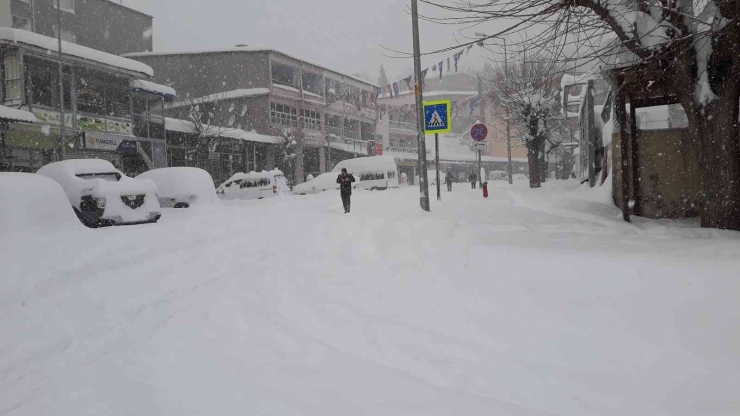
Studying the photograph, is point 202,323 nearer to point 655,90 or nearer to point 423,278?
point 423,278

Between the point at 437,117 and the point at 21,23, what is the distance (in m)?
30.7

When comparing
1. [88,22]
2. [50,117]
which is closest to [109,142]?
[50,117]

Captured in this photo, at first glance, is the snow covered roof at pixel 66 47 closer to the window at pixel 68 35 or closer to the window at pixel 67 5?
the window at pixel 68 35

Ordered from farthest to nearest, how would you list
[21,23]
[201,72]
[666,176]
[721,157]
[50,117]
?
[201,72] → [21,23] → [50,117] → [666,176] → [721,157]

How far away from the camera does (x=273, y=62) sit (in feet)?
121

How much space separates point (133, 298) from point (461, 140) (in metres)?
70.7

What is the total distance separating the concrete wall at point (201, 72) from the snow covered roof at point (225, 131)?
201 inches

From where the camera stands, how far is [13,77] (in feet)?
63.7

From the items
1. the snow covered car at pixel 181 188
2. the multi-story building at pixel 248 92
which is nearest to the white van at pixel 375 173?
the multi-story building at pixel 248 92

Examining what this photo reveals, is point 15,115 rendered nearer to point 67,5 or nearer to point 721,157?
point 67,5

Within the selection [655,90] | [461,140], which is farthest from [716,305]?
[461,140]

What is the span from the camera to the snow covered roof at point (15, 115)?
17.5 meters

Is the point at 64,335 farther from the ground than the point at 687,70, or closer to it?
closer to it

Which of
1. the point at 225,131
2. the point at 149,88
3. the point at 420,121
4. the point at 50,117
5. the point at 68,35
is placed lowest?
the point at 420,121
